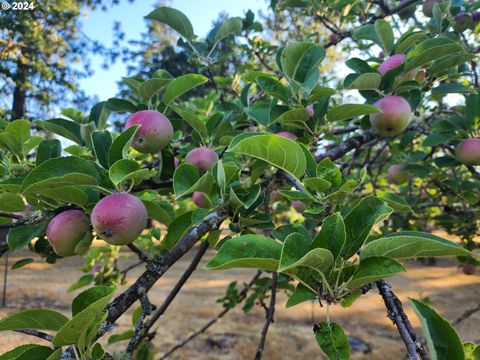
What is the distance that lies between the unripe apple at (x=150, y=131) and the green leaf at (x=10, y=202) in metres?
0.34

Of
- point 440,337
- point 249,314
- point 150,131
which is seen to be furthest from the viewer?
point 249,314

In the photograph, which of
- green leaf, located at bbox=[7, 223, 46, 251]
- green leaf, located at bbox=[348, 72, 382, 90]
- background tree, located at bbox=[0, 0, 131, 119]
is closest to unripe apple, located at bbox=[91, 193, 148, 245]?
green leaf, located at bbox=[7, 223, 46, 251]

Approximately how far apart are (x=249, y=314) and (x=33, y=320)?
431 cm

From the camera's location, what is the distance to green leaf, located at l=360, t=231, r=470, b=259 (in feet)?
1.96

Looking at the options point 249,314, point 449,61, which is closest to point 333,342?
point 449,61

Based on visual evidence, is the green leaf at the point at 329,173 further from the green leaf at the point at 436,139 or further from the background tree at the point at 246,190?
the green leaf at the point at 436,139

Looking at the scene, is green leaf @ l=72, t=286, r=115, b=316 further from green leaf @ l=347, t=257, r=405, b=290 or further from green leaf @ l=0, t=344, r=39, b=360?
green leaf @ l=347, t=257, r=405, b=290

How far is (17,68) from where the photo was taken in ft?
30.1

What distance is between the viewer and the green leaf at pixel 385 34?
1.38 m

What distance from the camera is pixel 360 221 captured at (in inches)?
28.0

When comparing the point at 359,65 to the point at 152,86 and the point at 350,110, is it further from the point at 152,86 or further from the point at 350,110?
the point at 152,86

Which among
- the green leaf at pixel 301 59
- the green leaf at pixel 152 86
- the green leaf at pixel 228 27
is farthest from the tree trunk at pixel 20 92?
the green leaf at pixel 301 59

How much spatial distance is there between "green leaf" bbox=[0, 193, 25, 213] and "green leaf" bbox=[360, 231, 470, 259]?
29.7 inches

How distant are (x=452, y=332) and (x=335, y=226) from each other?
0.76ft
